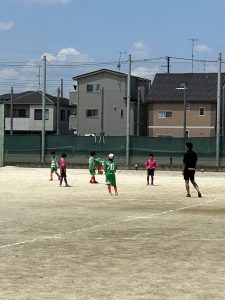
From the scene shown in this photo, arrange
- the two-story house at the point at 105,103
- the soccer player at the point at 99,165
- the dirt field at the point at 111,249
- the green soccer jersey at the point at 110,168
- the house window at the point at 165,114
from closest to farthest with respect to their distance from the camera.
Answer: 1. the dirt field at the point at 111,249
2. the green soccer jersey at the point at 110,168
3. the soccer player at the point at 99,165
4. the house window at the point at 165,114
5. the two-story house at the point at 105,103

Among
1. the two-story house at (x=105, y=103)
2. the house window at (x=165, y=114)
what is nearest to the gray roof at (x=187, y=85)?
the house window at (x=165, y=114)

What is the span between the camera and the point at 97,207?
1775 centimetres

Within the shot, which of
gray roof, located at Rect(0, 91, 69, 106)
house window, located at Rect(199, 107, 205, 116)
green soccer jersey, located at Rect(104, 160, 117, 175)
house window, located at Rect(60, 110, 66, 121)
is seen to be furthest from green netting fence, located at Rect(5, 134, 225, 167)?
house window, located at Rect(60, 110, 66, 121)

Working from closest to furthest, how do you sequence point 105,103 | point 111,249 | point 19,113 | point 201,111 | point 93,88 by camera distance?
point 111,249 < point 201,111 < point 105,103 < point 93,88 < point 19,113

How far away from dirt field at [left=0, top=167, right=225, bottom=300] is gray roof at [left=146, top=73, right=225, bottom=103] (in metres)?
53.1

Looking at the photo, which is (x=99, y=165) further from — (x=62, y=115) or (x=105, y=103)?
(x=62, y=115)

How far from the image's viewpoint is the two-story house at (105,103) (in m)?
73.6

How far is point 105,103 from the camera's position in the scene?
73.9 meters

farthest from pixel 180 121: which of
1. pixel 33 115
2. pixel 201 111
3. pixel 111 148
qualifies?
pixel 111 148

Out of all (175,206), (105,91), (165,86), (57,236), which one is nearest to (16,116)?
(105,91)

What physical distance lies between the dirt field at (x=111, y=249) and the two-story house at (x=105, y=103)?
5387 centimetres

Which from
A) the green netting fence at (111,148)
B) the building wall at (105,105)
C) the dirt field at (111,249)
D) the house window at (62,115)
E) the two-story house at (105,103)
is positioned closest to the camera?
the dirt field at (111,249)

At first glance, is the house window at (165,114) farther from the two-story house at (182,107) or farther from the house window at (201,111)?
the house window at (201,111)

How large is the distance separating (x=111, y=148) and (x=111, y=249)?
3456cm
